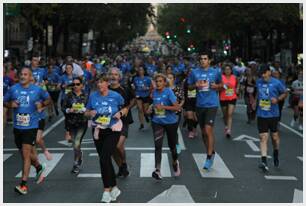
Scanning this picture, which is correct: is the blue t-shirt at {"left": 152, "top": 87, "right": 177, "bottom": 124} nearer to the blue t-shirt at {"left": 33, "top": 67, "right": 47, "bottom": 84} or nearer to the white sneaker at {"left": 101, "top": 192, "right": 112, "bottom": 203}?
the white sneaker at {"left": 101, "top": 192, "right": 112, "bottom": 203}

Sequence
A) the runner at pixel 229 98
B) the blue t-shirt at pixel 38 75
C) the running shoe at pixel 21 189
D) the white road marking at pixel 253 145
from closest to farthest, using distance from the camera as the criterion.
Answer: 1. the running shoe at pixel 21 189
2. the white road marking at pixel 253 145
3. the runner at pixel 229 98
4. the blue t-shirt at pixel 38 75

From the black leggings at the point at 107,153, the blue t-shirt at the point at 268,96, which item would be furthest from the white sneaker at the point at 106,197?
the blue t-shirt at the point at 268,96

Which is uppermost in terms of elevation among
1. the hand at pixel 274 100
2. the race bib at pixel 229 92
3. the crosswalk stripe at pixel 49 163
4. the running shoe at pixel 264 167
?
the hand at pixel 274 100

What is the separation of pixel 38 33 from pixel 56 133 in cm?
3215

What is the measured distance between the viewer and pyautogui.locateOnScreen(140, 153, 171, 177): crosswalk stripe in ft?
30.8

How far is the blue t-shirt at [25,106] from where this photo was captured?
8.14m

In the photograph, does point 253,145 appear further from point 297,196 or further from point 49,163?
point 297,196

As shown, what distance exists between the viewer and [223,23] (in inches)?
1731

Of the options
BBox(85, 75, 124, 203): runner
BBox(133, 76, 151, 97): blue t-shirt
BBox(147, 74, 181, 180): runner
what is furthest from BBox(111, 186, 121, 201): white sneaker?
BBox(133, 76, 151, 97): blue t-shirt

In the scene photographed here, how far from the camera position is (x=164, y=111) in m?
8.95

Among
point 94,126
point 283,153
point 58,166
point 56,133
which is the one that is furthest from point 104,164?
point 56,133

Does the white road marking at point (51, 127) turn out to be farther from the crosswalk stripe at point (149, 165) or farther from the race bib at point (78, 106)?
the race bib at point (78, 106)

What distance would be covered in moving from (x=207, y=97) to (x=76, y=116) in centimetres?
211

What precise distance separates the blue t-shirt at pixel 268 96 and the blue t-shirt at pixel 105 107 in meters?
2.91
